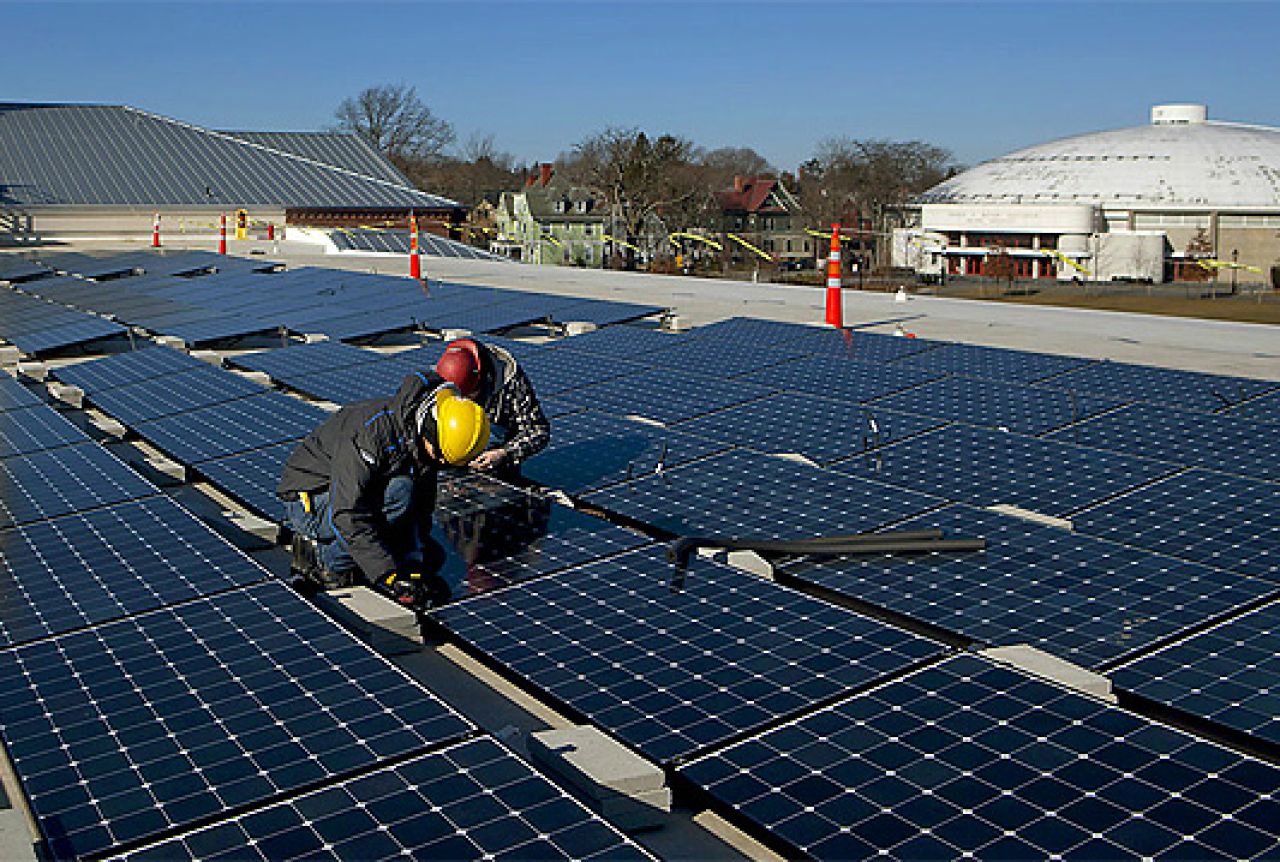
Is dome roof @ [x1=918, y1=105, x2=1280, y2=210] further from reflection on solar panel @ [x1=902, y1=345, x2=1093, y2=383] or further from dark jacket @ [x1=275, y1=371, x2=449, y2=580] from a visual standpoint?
dark jacket @ [x1=275, y1=371, x2=449, y2=580]

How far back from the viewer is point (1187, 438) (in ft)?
34.8

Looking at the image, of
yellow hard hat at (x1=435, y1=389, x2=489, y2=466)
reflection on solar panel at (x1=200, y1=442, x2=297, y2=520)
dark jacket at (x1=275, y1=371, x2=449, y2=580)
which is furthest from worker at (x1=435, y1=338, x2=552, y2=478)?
yellow hard hat at (x1=435, y1=389, x2=489, y2=466)

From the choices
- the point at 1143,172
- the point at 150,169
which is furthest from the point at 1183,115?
the point at 150,169

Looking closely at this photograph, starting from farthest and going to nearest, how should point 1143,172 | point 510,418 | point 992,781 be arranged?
point 1143,172, point 510,418, point 992,781

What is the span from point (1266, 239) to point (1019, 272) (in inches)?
822

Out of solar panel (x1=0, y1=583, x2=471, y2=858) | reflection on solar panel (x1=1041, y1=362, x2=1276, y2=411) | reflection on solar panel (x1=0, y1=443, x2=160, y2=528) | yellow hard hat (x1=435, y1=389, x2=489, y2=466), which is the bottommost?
solar panel (x1=0, y1=583, x2=471, y2=858)

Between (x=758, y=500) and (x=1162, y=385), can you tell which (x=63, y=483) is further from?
(x=1162, y=385)

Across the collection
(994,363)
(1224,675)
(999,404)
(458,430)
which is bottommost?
(1224,675)

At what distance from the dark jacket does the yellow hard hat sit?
8.1 inches

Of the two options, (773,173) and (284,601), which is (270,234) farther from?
(773,173)

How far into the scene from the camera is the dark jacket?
7359mm

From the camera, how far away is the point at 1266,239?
111 meters

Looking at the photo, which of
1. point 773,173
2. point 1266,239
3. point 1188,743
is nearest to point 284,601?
point 1188,743

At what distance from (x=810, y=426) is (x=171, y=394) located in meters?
7.14
